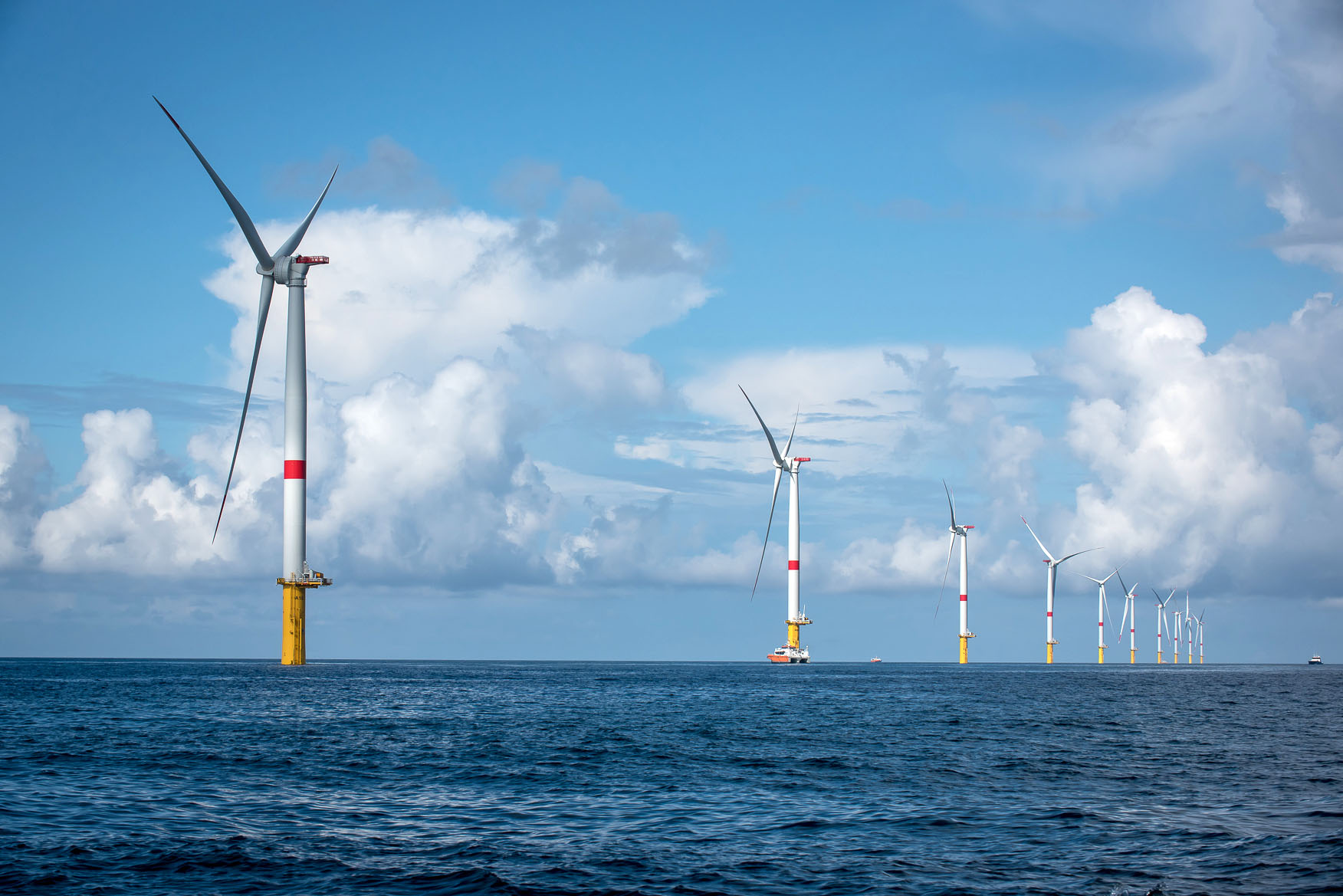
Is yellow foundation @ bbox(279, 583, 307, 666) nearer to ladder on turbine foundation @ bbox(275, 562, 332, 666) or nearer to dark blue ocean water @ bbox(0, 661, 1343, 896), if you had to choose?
ladder on turbine foundation @ bbox(275, 562, 332, 666)

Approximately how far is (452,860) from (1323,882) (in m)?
22.9

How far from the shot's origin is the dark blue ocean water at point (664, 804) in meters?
29.1

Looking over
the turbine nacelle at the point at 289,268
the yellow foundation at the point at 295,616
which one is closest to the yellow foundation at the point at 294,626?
the yellow foundation at the point at 295,616

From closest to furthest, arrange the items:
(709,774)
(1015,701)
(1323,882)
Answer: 1. (1323,882)
2. (709,774)
3. (1015,701)

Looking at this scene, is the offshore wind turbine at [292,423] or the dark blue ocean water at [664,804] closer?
the dark blue ocean water at [664,804]

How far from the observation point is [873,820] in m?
37.6

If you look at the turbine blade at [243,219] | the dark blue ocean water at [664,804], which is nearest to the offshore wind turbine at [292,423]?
the turbine blade at [243,219]

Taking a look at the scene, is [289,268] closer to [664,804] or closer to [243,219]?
[243,219]

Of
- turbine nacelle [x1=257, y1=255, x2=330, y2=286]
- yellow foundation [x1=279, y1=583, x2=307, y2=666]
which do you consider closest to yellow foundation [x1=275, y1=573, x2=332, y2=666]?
yellow foundation [x1=279, y1=583, x2=307, y2=666]

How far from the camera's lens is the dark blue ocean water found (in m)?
29.1

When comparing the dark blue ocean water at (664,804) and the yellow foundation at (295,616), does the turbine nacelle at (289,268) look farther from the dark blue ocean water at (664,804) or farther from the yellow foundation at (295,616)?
the dark blue ocean water at (664,804)

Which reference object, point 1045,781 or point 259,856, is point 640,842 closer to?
point 259,856

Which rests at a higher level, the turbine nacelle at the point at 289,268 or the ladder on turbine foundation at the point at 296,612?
the turbine nacelle at the point at 289,268

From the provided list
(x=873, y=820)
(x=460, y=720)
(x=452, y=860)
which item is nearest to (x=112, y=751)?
Answer: (x=460, y=720)
